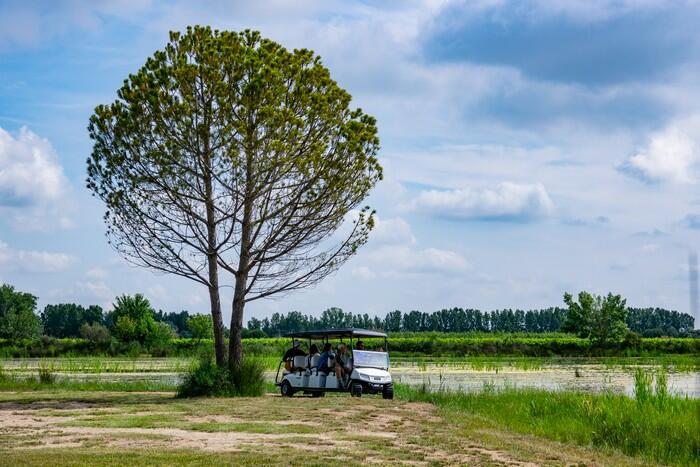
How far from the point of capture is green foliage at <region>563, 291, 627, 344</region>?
7184cm

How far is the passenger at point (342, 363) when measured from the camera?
2383 centimetres

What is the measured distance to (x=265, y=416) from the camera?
1758 centimetres

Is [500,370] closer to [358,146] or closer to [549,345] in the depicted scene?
[358,146]

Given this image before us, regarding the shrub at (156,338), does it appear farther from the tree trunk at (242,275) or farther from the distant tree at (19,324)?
the tree trunk at (242,275)

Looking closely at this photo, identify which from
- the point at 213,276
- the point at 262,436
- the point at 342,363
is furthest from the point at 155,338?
the point at 262,436

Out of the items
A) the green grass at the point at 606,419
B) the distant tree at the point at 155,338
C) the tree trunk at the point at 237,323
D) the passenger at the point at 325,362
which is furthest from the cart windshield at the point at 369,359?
the distant tree at the point at 155,338

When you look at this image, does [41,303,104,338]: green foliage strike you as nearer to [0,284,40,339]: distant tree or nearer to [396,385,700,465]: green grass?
[0,284,40,339]: distant tree

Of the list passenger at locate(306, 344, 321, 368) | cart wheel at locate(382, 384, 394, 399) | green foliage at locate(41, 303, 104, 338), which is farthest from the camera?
green foliage at locate(41, 303, 104, 338)

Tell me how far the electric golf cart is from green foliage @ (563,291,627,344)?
2013 inches

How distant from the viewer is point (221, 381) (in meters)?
23.9

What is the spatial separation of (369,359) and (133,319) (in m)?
48.5

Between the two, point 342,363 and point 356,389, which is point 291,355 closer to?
point 342,363

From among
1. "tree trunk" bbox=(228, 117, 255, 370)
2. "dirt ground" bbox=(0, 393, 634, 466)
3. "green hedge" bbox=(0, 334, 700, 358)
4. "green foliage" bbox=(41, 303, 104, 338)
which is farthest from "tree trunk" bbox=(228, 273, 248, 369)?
"green foliage" bbox=(41, 303, 104, 338)

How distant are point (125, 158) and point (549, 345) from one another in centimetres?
5518
